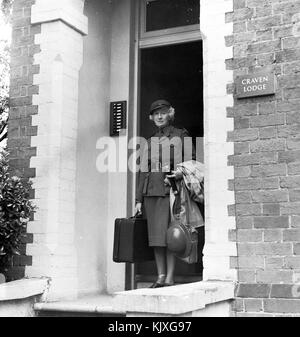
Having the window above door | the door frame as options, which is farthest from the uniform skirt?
the window above door

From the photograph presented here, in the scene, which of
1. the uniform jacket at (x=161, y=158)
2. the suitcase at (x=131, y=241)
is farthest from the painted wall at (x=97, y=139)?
the uniform jacket at (x=161, y=158)

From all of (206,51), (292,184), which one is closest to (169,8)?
(206,51)

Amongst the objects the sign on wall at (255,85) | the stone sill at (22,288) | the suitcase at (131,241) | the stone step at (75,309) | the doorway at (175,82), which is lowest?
the stone step at (75,309)

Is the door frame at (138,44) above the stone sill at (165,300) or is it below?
above

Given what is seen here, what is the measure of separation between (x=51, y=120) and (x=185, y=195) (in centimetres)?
173

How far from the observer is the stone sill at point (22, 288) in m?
5.53

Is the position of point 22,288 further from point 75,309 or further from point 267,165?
point 267,165

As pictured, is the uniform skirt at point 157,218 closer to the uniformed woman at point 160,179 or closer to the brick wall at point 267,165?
the uniformed woman at point 160,179

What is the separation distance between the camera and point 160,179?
256 inches

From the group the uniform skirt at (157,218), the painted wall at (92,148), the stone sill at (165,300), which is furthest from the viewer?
the painted wall at (92,148)

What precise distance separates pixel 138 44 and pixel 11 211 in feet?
9.61

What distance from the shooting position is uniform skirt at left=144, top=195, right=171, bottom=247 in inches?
250

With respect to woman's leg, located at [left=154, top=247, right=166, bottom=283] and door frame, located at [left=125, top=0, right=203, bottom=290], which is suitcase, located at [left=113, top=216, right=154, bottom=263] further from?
door frame, located at [left=125, top=0, right=203, bottom=290]

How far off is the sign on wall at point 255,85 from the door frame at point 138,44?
1677 mm
